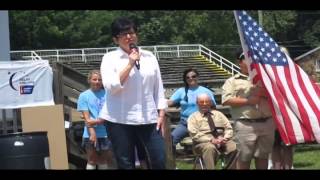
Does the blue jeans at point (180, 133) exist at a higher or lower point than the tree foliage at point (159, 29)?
lower

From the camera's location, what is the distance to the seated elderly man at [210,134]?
7500 mm

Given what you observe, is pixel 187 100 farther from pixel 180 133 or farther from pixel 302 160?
pixel 302 160

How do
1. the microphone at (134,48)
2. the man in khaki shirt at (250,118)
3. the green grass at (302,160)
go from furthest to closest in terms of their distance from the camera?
the green grass at (302,160)
the man in khaki shirt at (250,118)
the microphone at (134,48)

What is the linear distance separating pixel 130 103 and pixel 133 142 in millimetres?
296

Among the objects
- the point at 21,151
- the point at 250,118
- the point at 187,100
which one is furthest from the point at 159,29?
the point at 250,118

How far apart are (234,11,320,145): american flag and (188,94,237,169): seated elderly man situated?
109 centimetres

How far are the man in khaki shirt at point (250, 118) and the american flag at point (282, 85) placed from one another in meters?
0.12

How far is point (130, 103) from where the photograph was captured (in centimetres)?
537

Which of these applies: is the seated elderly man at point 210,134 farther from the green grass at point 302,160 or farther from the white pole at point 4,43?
the white pole at point 4,43

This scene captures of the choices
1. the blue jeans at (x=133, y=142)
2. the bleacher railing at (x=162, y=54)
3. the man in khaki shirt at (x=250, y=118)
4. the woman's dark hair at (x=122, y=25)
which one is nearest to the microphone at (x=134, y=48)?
the woman's dark hair at (x=122, y=25)

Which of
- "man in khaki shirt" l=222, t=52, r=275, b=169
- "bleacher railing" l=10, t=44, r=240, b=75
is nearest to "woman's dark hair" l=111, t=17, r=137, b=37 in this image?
"man in khaki shirt" l=222, t=52, r=275, b=169

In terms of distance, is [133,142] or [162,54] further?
[162,54]

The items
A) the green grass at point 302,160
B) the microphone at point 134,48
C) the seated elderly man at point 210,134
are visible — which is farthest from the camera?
the green grass at point 302,160

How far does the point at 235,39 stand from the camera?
61.9m
